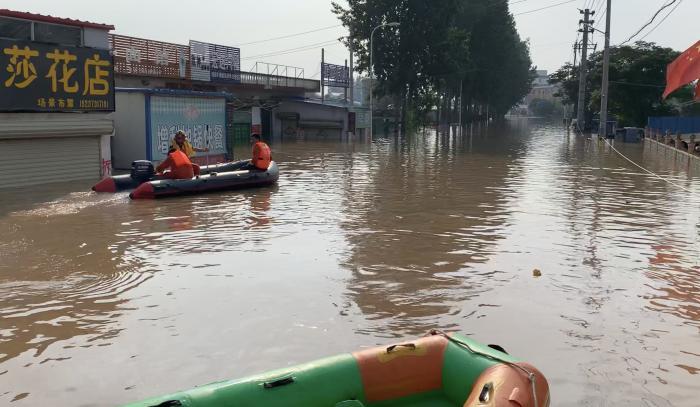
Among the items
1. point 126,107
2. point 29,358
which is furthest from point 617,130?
point 29,358

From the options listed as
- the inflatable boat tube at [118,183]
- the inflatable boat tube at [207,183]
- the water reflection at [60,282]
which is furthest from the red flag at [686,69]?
the inflatable boat tube at [118,183]

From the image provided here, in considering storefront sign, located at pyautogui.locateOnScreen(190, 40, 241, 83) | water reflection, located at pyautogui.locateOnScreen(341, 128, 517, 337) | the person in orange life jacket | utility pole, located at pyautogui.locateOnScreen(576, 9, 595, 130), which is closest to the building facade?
the person in orange life jacket

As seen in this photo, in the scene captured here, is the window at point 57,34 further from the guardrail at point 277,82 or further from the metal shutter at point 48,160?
the guardrail at point 277,82

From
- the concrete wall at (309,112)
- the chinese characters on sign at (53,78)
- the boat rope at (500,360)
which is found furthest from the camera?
the concrete wall at (309,112)

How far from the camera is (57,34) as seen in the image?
1700 cm

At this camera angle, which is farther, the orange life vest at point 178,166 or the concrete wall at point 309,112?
the concrete wall at point 309,112

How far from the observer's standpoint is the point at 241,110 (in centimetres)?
4428

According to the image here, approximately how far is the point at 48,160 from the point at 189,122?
634 centimetres

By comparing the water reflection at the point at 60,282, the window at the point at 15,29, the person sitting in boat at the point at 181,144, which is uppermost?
the window at the point at 15,29

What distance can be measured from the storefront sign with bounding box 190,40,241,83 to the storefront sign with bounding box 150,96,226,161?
13.4m

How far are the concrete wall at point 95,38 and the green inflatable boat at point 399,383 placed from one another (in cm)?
1587

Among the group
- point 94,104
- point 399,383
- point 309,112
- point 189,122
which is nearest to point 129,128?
point 189,122

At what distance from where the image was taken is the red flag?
927cm

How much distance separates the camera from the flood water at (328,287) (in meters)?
5.66
